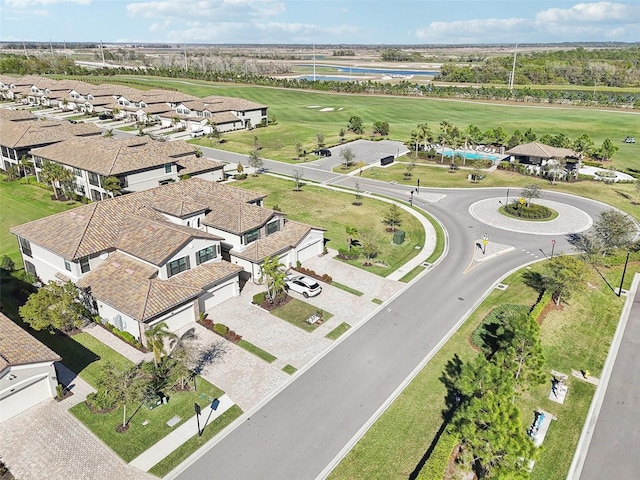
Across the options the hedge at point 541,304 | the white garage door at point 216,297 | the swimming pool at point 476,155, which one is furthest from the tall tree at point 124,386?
the swimming pool at point 476,155

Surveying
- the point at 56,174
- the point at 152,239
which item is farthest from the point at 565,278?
the point at 56,174

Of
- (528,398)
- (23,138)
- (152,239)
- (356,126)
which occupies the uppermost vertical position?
(23,138)

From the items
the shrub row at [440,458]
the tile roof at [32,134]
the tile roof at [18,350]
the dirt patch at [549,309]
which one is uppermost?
the tile roof at [32,134]

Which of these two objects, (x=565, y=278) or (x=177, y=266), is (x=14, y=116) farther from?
(x=565, y=278)

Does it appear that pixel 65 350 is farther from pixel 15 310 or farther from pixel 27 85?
pixel 27 85

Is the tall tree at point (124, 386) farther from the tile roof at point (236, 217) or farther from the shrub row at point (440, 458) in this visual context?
the tile roof at point (236, 217)

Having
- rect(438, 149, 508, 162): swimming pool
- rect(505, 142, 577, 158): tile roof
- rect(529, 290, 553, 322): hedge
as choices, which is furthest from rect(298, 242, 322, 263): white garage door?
rect(505, 142, 577, 158): tile roof
